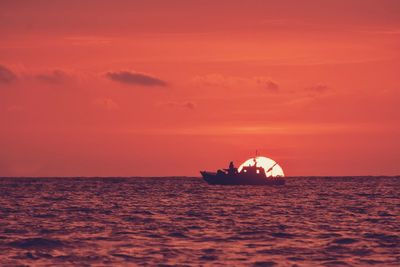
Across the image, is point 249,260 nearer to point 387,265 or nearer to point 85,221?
point 387,265

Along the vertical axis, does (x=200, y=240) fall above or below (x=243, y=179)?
below

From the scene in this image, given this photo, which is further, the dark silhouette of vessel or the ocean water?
the dark silhouette of vessel

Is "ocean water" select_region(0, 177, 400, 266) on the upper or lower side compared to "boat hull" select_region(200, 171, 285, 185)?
lower

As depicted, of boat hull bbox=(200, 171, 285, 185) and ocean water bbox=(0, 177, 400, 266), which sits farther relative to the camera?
boat hull bbox=(200, 171, 285, 185)

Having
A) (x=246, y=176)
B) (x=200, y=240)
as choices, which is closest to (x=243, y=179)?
(x=246, y=176)

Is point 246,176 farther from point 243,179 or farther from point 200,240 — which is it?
point 200,240

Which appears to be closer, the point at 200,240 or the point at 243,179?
the point at 200,240

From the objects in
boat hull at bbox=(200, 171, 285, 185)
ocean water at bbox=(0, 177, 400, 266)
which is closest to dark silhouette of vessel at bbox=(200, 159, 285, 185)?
boat hull at bbox=(200, 171, 285, 185)

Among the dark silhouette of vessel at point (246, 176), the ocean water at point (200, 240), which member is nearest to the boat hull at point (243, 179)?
the dark silhouette of vessel at point (246, 176)

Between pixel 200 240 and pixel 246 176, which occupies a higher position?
pixel 246 176

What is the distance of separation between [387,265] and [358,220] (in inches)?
951

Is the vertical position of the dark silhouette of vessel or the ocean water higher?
the dark silhouette of vessel

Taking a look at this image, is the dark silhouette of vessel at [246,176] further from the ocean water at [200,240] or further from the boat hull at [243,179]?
the ocean water at [200,240]

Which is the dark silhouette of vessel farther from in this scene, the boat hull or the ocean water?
the ocean water
